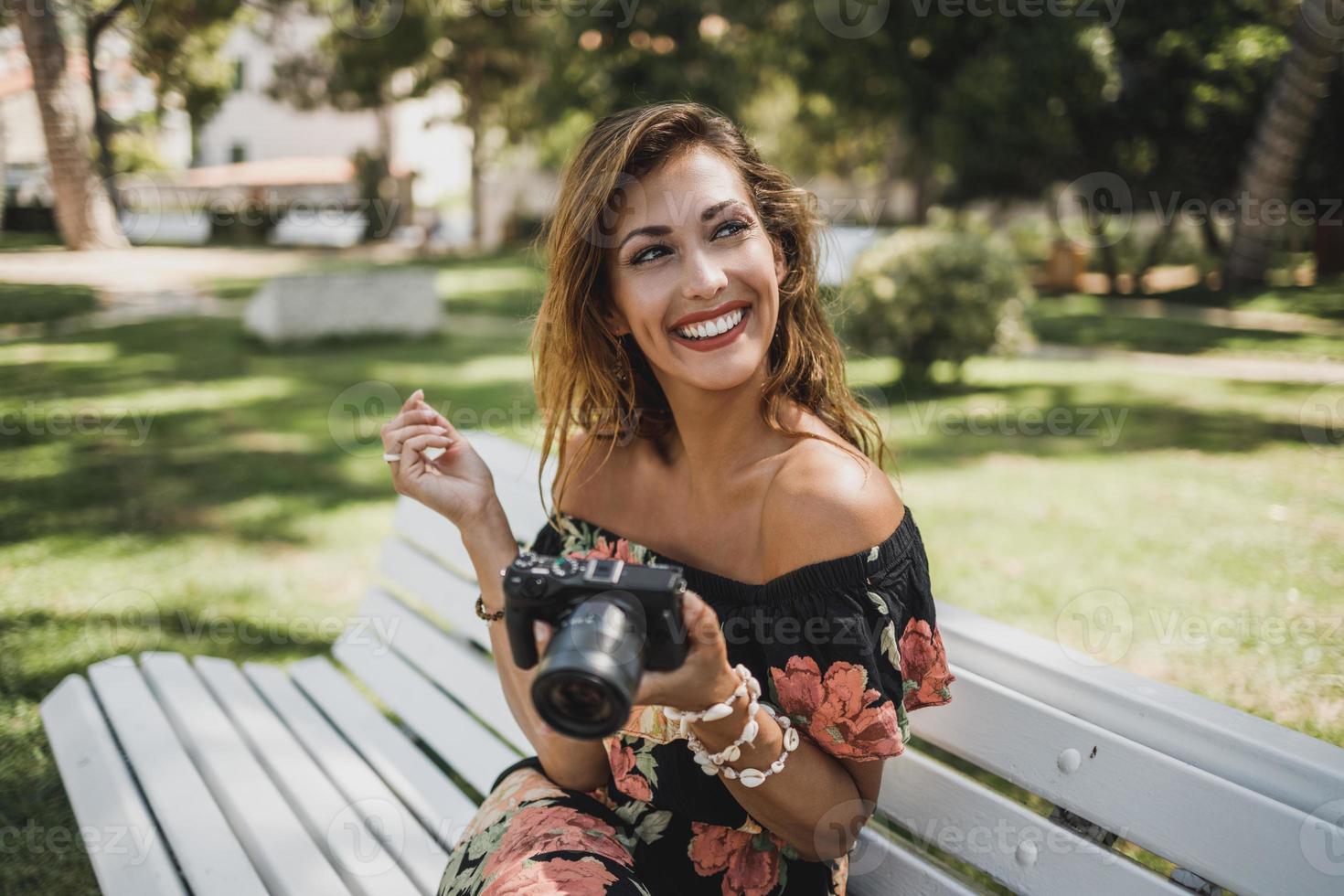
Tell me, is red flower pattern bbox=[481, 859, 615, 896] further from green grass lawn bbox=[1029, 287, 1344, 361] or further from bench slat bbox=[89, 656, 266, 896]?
green grass lawn bbox=[1029, 287, 1344, 361]

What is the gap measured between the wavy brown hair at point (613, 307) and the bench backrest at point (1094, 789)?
1.76ft

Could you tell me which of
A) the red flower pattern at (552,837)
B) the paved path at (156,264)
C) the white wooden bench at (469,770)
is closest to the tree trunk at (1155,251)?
the paved path at (156,264)

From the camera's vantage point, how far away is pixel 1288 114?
1212 cm

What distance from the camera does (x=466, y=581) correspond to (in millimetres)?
2984

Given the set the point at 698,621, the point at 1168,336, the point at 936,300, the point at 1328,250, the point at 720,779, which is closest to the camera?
the point at 698,621

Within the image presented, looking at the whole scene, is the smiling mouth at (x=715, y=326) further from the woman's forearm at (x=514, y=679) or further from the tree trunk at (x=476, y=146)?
the tree trunk at (x=476, y=146)

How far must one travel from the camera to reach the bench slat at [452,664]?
2656mm

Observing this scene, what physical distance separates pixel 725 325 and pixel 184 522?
460cm

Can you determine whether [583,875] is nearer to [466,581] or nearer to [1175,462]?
[466,581]

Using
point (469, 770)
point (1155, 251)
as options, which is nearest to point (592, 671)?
point (469, 770)

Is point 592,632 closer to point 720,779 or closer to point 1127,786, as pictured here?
point 720,779

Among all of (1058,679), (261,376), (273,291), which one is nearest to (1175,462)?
(1058,679)

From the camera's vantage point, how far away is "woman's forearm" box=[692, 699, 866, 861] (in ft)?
5.13

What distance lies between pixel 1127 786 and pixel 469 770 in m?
1.58
